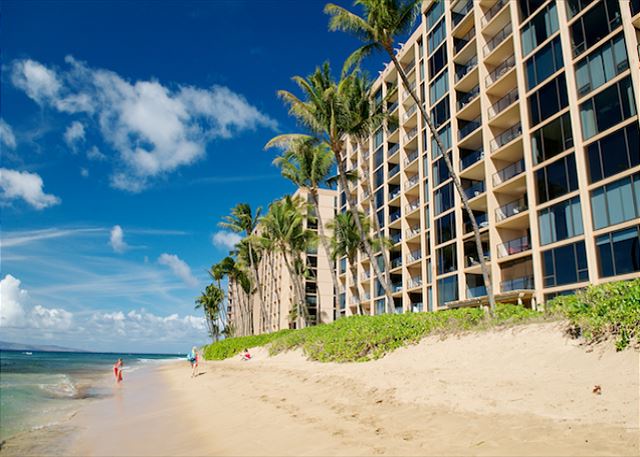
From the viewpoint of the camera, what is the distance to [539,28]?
2661 cm

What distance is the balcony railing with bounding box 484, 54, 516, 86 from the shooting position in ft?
98.8

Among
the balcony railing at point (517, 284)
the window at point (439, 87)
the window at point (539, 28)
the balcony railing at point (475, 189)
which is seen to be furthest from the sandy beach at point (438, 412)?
the window at point (439, 87)

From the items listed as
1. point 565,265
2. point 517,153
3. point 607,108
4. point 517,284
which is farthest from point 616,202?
point 517,153

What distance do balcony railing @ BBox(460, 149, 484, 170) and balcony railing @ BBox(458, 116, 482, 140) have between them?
4.92 feet

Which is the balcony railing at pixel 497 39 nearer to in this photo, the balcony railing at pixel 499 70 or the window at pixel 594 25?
the balcony railing at pixel 499 70

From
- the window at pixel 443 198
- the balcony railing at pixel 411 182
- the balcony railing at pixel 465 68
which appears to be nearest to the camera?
the balcony railing at pixel 465 68

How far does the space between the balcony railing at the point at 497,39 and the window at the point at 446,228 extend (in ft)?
38.0

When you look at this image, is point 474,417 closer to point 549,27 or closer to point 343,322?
point 343,322

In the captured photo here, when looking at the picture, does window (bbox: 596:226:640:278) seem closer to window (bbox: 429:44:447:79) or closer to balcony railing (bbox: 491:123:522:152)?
balcony railing (bbox: 491:123:522:152)

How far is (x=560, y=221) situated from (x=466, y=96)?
14297mm

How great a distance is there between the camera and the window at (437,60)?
36.7 meters

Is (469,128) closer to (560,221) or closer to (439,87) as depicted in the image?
(439,87)

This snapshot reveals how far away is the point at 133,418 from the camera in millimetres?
12383

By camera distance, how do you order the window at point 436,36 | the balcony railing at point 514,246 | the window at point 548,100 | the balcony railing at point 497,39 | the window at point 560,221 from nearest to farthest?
the window at point 560,221
the window at point 548,100
the balcony railing at point 514,246
the balcony railing at point 497,39
the window at point 436,36
